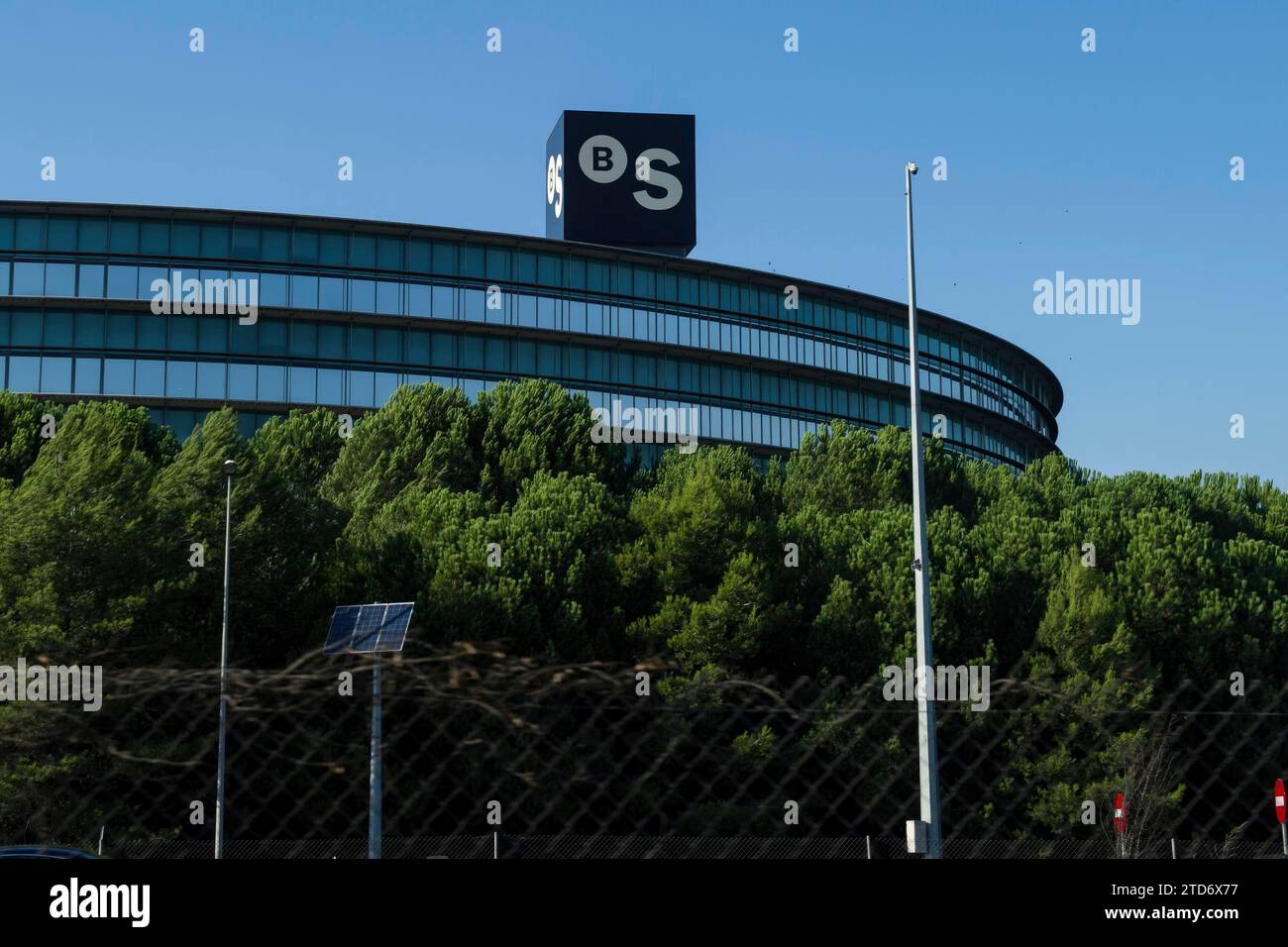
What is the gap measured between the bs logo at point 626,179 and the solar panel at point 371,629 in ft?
248

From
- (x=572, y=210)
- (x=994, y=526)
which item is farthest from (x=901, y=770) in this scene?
(x=572, y=210)

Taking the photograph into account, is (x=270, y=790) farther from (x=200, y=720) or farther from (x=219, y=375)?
(x=219, y=375)

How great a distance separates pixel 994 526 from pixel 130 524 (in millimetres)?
27618

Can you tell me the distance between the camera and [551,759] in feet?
18.8

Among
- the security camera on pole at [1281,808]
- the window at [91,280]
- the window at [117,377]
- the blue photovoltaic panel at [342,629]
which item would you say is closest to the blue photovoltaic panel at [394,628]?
the blue photovoltaic panel at [342,629]

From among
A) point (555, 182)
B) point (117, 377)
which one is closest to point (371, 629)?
point (117, 377)

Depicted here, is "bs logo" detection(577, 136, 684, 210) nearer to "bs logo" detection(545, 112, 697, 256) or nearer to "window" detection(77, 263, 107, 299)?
"bs logo" detection(545, 112, 697, 256)

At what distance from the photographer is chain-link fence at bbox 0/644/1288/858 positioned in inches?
213

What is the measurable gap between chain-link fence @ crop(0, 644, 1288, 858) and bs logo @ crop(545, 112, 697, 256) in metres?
75.4

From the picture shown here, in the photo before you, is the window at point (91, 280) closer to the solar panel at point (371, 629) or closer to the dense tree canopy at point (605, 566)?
the dense tree canopy at point (605, 566)

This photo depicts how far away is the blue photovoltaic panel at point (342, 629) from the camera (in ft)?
19.0

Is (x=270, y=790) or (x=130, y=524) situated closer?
(x=270, y=790)

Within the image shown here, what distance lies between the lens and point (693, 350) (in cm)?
8081

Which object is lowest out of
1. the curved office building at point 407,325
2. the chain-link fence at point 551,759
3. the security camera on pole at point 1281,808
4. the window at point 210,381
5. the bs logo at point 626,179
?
the security camera on pole at point 1281,808
